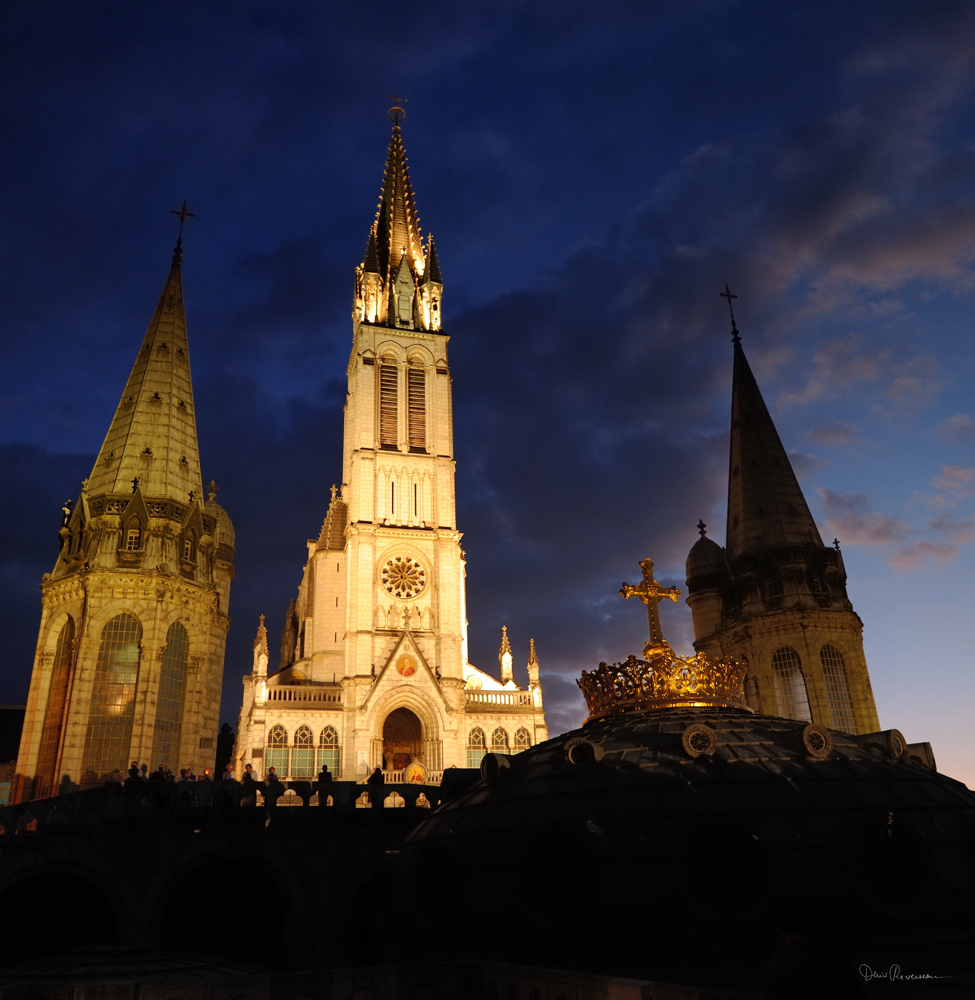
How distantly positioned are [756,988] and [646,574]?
34.4ft

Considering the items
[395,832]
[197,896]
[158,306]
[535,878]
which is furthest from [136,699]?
[535,878]

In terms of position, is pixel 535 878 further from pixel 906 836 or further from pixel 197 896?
pixel 197 896

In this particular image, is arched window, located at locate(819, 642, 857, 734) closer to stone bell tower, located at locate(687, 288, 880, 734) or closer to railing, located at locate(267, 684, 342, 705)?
stone bell tower, located at locate(687, 288, 880, 734)

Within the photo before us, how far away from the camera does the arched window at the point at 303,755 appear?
48.2m

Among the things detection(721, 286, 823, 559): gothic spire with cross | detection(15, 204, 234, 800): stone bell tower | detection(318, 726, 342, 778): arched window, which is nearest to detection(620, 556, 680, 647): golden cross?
detection(15, 204, 234, 800): stone bell tower

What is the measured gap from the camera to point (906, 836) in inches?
506

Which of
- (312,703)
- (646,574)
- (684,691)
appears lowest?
(684,691)

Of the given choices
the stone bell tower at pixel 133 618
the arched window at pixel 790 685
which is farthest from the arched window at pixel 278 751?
the arched window at pixel 790 685

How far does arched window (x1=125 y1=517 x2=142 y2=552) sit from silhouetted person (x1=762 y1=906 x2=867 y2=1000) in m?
37.5

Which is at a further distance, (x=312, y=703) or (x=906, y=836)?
(x=312, y=703)

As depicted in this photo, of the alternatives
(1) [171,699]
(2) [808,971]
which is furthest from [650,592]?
(1) [171,699]

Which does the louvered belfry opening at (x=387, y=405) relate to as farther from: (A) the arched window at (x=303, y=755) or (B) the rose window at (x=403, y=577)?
(A) the arched window at (x=303, y=755)

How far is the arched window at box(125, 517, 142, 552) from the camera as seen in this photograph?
126 feet

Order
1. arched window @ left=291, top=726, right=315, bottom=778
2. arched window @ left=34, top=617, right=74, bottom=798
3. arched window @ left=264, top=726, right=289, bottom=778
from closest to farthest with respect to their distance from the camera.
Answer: arched window @ left=34, top=617, right=74, bottom=798
arched window @ left=264, top=726, right=289, bottom=778
arched window @ left=291, top=726, right=315, bottom=778
